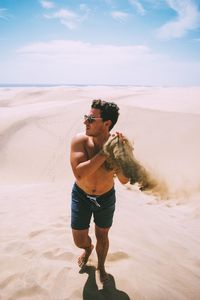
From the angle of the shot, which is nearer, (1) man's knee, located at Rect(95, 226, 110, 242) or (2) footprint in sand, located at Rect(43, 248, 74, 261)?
(1) man's knee, located at Rect(95, 226, 110, 242)

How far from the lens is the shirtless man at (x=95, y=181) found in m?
2.95

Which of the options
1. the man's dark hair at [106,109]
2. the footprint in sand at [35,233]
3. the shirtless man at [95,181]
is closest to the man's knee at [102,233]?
the shirtless man at [95,181]

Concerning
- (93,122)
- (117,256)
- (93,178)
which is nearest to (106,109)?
(93,122)

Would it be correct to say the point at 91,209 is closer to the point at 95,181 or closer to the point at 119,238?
the point at 95,181

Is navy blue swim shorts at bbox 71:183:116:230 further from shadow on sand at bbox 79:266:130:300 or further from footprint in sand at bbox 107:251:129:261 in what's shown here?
footprint in sand at bbox 107:251:129:261

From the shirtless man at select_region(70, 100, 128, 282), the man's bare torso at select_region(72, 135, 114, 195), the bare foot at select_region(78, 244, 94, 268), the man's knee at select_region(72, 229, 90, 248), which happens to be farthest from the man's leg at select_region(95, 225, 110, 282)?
the man's bare torso at select_region(72, 135, 114, 195)

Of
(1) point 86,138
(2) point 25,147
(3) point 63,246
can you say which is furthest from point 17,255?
(2) point 25,147

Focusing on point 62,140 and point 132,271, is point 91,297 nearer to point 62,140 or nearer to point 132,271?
point 132,271

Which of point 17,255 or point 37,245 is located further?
point 37,245

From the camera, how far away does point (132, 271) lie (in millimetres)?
3486

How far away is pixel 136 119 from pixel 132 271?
13693 mm

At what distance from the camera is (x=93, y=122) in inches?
116

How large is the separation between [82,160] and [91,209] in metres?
0.60

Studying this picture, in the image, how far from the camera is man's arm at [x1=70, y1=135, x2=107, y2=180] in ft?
8.95
